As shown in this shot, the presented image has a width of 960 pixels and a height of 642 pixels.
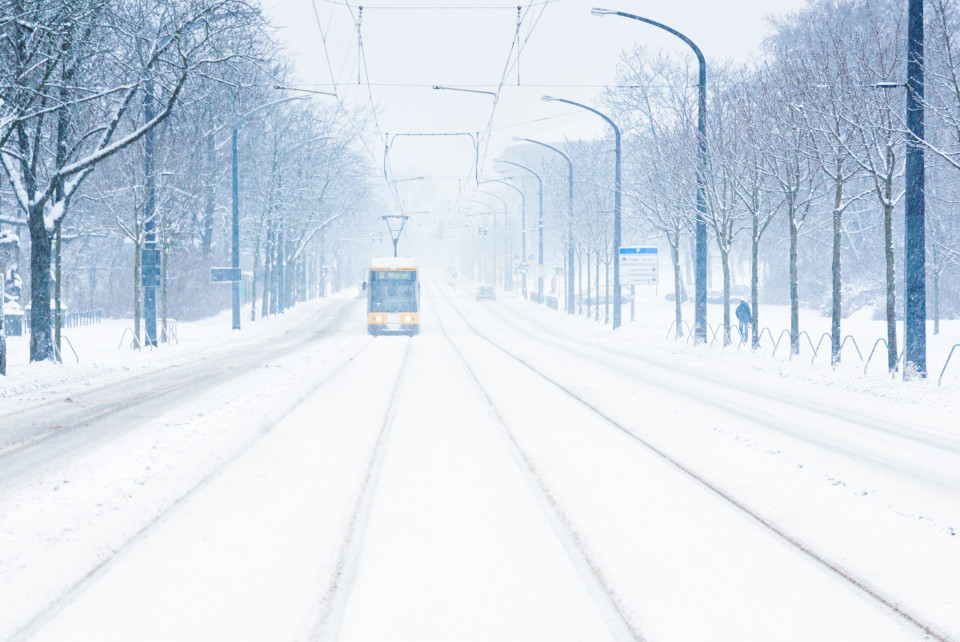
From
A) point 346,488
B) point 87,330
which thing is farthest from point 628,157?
point 346,488

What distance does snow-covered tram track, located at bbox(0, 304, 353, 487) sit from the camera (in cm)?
1045

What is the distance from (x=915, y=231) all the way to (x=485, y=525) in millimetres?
13349

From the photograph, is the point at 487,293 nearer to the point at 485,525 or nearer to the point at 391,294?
the point at 391,294

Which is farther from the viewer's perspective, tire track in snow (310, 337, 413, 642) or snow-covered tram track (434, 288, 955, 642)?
snow-covered tram track (434, 288, 955, 642)

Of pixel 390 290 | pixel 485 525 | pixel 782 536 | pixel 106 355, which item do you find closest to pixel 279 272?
pixel 390 290

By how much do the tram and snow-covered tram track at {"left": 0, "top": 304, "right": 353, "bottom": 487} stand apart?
13.7m

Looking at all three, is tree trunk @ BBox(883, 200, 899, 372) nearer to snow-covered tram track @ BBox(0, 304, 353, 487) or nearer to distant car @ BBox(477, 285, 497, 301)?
snow-covered tram track @ BBox(0, 304, 353, 487)

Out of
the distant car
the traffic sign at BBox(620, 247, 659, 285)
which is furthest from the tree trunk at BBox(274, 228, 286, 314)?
the traffic sign at BBox(620, 247, 659, 285)

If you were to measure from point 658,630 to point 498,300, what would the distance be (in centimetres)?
7429

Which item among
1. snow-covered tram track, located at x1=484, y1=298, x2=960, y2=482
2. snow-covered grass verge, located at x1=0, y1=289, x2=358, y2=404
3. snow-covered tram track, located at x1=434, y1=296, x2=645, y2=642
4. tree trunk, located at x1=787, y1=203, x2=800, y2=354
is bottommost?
snow-covered tram track, located at x1=484, y1=298, x2=960, y2=482

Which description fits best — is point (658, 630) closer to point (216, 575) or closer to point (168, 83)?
point (216, 575)

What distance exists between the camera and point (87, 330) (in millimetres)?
38938

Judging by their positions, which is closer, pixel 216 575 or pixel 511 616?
pixel 511 616

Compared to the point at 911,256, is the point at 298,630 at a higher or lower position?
lower
